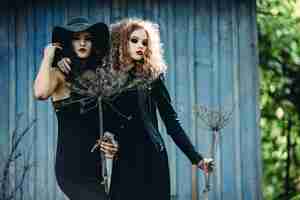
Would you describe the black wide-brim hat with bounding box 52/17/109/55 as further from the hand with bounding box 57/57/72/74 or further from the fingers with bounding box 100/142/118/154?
the fingers with bounding box 100/142/118/154

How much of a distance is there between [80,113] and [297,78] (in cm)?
527

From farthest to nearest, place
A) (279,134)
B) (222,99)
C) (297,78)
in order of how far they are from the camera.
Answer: (279,134) → (297,78) → (222,99)

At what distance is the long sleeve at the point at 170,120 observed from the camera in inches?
328

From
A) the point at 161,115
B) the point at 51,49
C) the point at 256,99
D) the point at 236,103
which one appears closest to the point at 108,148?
the point at 161,115

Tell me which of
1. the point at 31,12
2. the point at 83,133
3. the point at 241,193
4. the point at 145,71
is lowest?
the point at 241,193

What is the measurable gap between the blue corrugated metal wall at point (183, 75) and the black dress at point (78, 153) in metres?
0.20

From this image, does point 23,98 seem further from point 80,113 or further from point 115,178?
point 115,178

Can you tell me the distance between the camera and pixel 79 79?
817cm

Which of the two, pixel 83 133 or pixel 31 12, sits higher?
pixel 31 12

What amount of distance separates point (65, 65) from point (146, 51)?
0.74m

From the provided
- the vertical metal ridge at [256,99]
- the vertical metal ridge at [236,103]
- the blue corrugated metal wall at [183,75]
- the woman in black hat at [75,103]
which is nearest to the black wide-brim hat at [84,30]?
the woman in black hat at [75,103]

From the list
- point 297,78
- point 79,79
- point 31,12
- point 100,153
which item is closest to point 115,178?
point 100,153

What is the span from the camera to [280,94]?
1273 centimetres

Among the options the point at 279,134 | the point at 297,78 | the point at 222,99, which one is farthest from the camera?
the point at 279,134
